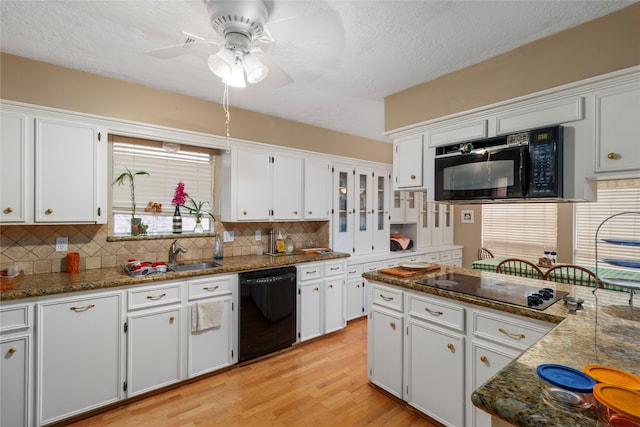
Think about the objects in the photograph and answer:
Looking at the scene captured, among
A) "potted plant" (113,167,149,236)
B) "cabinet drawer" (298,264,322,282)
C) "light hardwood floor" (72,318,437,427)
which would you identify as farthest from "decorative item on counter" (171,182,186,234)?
"light hardwood floor" (72,318,437,427)

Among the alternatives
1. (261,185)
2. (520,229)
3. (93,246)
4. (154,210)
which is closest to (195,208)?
(154,210)

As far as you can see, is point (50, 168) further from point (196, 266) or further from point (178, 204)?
point (196, 266)

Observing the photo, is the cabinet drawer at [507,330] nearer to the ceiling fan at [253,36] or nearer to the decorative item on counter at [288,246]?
the ceiling fan at [253,36]

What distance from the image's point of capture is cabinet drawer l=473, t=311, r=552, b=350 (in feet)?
5.39

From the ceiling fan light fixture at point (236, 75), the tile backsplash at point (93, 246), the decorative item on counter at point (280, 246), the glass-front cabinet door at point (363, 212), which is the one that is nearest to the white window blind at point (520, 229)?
the glass-front cabinet door at point (363, 212)

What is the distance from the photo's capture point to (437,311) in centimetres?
208

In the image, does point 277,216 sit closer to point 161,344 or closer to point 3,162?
point 161,344

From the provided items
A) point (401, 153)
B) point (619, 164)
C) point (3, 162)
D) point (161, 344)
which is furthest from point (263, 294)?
point (619, 164)

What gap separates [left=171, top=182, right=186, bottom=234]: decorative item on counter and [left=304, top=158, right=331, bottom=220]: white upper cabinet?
1397mm

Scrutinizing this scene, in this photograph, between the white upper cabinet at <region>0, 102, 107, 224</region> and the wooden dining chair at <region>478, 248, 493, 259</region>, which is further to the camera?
the wooden dining chair at <region>478, 248, 493, 259</region>

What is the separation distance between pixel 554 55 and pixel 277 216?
2.76 meters

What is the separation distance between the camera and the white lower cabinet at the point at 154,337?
2352mm

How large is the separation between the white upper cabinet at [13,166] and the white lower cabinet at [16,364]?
2.27ft

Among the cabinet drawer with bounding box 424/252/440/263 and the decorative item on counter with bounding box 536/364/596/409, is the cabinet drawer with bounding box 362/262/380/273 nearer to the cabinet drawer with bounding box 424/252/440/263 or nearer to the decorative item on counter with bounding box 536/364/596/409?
the cabinet drawer with bounding box 424/252/440/263
